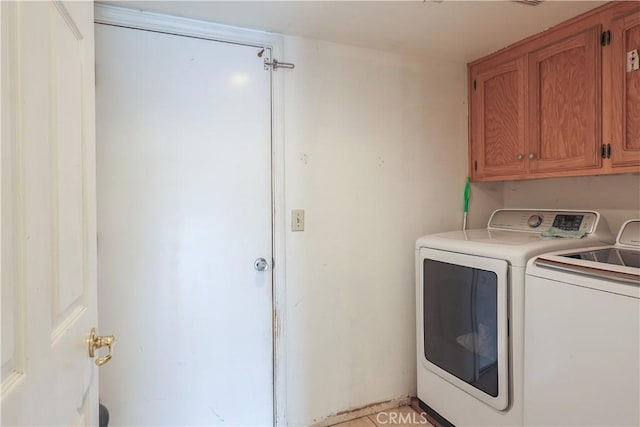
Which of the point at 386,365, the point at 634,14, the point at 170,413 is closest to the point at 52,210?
the point at 170,413

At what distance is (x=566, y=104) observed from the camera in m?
1.71

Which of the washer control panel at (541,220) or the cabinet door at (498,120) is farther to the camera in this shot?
the cabinet door at (498,120)

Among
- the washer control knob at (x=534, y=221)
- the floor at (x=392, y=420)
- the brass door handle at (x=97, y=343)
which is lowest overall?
the floor at (x=392, y=420)

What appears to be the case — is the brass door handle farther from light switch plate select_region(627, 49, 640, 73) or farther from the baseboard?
light switch plate select_region(627, 49, 640, 73)

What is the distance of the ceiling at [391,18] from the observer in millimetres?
1494

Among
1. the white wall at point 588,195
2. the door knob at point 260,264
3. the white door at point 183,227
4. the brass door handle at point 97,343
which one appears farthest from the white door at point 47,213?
the white wall at point 588,195

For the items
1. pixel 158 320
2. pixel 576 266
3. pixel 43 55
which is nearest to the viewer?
pixel 43 55

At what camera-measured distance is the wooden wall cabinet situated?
4.90 feet

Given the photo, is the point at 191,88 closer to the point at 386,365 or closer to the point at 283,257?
the point at 283,257

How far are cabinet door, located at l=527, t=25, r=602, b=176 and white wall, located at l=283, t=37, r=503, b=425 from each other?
17.7 inches

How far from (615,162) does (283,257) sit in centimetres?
159

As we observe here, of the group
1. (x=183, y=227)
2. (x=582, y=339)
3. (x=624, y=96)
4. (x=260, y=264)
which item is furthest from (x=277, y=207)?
(x=624, y=96)

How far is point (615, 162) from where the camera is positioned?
154 cm

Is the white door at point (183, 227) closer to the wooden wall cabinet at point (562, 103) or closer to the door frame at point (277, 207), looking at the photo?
the door frame at point (277, 207)
